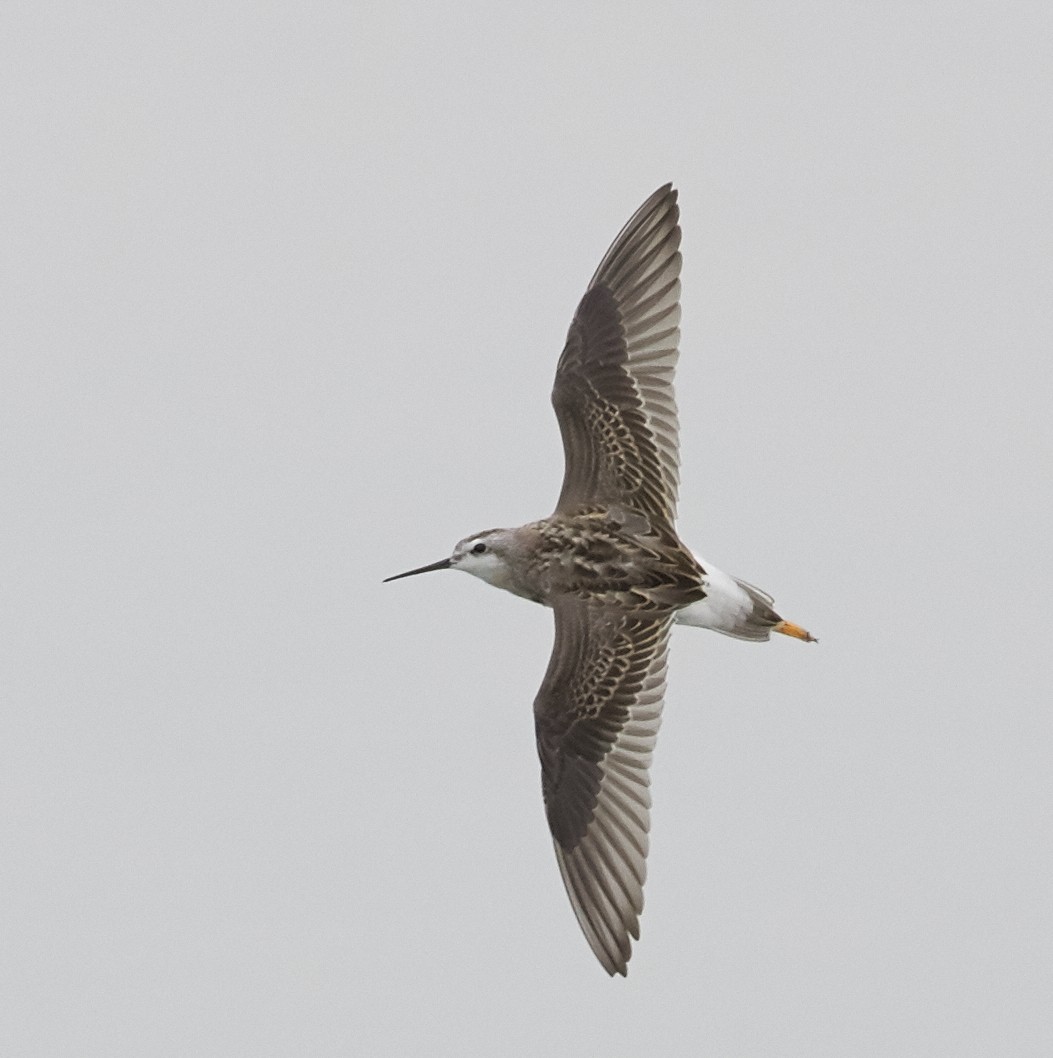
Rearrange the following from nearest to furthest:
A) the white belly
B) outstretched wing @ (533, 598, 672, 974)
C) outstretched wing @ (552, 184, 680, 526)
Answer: outstretched wing @ (533, 598, 672, 974)
the white belly
outstretched wing @ (552, 184, 680, 526)

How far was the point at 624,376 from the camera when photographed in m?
18.3

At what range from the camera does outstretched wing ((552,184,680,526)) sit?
18.1 meters

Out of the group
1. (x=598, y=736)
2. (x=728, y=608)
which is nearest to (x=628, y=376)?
(x=728, y=608)

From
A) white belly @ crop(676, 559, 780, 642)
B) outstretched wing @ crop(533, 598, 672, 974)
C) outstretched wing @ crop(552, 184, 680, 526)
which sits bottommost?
outstretched wing @ crop(533, 598, 672, 974)

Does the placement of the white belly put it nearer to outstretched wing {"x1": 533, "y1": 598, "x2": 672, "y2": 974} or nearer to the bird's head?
outstretched wing {"x1": 533, "y1": 598, "x2": 672, "y2": 974}

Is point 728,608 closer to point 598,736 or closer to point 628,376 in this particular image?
point 598,736

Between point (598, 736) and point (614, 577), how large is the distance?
119 centimetres

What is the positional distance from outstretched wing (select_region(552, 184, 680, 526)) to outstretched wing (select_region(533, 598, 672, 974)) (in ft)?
3.39

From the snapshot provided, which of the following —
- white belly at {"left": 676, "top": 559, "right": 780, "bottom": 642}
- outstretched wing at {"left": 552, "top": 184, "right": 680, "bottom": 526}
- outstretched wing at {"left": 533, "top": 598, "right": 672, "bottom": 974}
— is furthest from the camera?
outstretched wing at {"left": 552, "top": 184, "right": 680, "bottom": 526}

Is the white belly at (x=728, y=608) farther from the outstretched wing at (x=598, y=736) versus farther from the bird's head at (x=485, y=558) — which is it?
the bird's head at (x=485, y=558)

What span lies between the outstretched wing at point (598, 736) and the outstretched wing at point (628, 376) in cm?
103

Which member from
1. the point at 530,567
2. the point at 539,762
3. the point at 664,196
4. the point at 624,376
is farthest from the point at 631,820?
the point at 664,196

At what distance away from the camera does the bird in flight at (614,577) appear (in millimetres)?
17453

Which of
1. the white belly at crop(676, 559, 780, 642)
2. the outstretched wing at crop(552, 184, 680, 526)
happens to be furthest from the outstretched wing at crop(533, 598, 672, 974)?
the outstretched wing at crop(552, 184, 680, 526)
